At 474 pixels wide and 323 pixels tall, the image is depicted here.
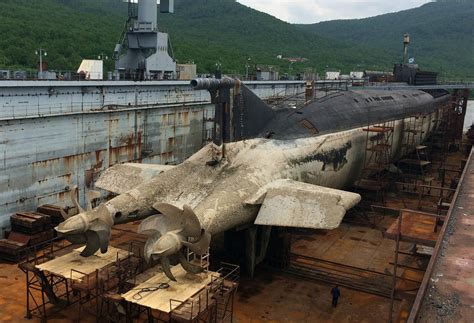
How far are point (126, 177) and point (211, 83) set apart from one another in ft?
20.0

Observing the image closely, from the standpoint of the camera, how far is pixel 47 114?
80.2 feet

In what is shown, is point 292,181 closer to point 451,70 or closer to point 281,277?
point 281,277

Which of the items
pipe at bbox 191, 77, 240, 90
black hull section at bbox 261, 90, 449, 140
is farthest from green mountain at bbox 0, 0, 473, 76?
pipe at bbox 191, 77, 240, 90

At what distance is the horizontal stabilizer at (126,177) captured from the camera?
20953 millimetres

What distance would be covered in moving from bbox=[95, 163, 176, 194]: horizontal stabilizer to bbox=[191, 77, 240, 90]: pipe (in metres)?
4.13

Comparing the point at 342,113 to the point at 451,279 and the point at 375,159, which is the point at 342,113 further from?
the point at 451,279

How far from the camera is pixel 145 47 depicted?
126 ft

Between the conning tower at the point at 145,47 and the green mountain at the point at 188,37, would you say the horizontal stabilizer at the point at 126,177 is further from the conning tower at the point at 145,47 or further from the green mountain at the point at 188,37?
the green mountain at the point at 188,37

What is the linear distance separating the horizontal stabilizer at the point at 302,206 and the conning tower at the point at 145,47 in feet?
70.9

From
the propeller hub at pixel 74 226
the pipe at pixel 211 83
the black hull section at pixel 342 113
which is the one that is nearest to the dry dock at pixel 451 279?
the pipe at pixel 211 83

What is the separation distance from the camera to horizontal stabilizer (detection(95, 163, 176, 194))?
20953 millimetres

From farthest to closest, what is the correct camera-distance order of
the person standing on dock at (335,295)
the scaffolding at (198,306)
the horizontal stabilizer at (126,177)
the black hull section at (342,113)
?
the black hull section at (342,113)
the horizontal stabilizer at (126,177)
the person standing on dock at (335,295)
the scaffolding at (198,306)

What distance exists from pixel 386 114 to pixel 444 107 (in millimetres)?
16086

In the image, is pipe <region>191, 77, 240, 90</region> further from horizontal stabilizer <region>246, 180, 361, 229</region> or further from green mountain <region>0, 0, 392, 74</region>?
green mountain <region>0, 0, 392, 74</region>
